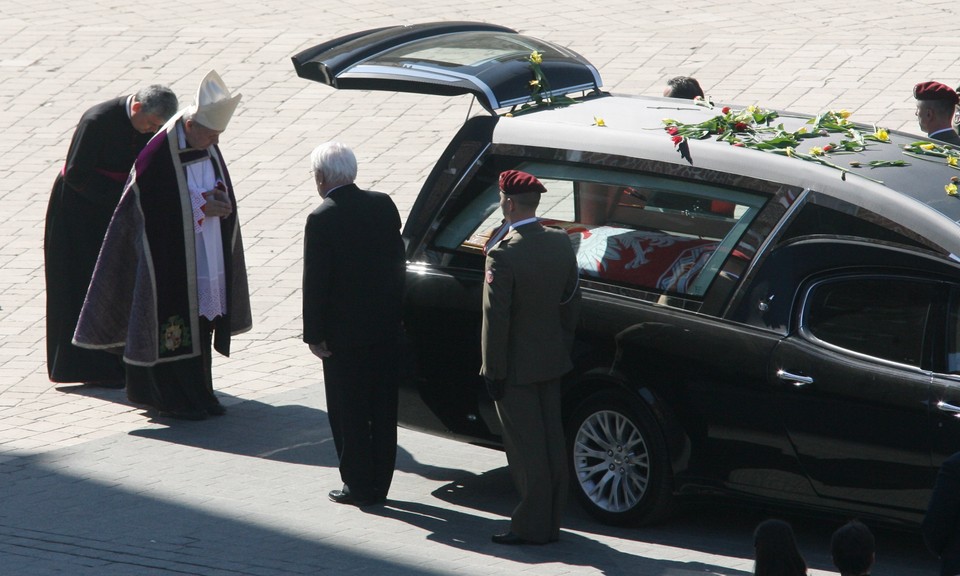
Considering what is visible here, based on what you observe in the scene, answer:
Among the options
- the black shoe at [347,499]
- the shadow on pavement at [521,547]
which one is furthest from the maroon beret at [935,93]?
the black shoe at [347,499]

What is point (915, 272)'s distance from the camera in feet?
19.9

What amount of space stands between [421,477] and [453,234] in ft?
4.38

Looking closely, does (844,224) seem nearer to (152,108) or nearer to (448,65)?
(448,65)

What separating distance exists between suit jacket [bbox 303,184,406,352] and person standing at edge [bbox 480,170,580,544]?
2.40ft

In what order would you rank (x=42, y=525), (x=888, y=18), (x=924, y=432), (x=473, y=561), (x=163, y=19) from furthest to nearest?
(x=163, y=19) < (x=888, y=18) < (x=42, y=525) < (x=473, y=561) < (x=924, y=432)

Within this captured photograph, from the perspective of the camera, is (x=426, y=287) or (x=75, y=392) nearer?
(x=426, y=287)

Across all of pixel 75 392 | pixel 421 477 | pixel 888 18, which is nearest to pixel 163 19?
pixel 888 18

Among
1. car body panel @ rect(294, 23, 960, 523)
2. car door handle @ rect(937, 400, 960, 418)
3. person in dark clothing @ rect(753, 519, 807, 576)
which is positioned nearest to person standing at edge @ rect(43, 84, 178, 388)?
car body panel @ rect(294, 23, 960, 523)

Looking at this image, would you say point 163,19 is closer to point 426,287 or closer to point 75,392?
point 75,392

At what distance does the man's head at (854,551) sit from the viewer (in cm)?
430

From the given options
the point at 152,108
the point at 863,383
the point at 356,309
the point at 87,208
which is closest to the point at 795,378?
the point at 863,383

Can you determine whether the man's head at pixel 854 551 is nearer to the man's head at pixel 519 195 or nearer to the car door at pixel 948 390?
the car door at pixel 948 390

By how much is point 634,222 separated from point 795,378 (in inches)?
46.2

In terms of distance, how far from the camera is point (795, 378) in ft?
20.4
